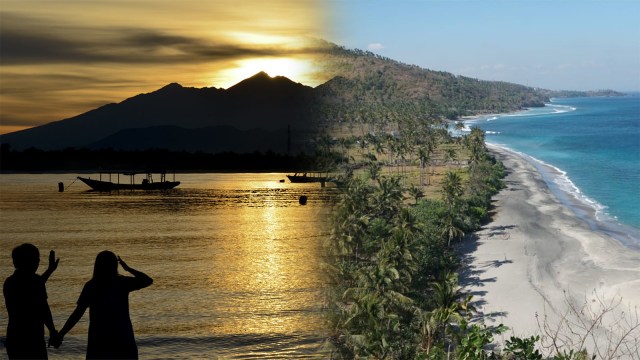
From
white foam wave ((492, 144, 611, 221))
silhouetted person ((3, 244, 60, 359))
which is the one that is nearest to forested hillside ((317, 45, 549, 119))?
white foam wave ((492, 144, 611, 221))

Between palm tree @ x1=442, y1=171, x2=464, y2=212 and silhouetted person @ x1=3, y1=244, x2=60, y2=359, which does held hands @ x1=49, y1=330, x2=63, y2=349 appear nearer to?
silhouetted person @ x1=3, y1=244, x2=60, y2=359

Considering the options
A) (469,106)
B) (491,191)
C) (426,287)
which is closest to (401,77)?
(469,106)

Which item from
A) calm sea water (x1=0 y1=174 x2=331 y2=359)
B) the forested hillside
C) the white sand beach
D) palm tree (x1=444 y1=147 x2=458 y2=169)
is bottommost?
the white sand beach

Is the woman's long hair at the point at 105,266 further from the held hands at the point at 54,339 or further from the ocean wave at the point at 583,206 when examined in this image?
the ocean wave at the point at 583,206

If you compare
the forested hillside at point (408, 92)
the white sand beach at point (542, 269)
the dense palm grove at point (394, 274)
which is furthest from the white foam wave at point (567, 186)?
the forested hillside at point (408, 92)

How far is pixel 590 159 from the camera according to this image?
348ft

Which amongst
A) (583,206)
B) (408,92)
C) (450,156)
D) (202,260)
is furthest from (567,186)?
(408,92)

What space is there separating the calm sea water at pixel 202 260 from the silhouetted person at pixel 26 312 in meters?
3.41

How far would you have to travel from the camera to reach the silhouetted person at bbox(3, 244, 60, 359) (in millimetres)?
3545

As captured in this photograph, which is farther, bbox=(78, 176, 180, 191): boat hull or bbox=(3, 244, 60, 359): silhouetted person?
bbox=(78, 176, 180, 191): boat hull

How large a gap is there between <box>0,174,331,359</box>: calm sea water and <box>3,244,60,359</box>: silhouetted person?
341cm

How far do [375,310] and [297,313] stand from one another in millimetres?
13252

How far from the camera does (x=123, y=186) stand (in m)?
32.0

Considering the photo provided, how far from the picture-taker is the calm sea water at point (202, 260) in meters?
10.1
